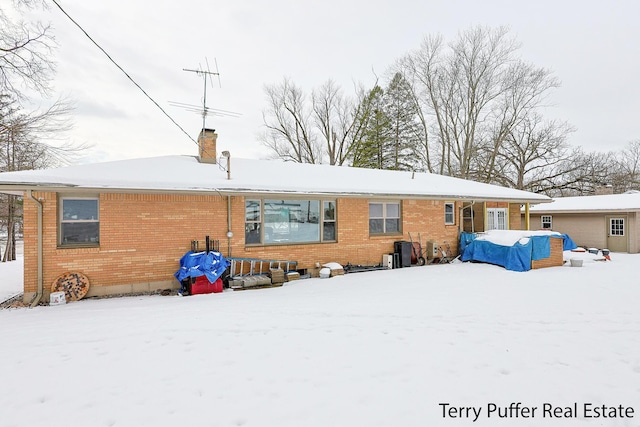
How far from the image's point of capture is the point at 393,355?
3.77 meters

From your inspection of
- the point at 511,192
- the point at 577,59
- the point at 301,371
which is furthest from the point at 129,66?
the point at 577,59

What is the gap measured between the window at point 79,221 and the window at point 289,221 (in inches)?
144

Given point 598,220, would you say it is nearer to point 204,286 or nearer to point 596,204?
point 596,204

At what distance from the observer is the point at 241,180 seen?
346 inches

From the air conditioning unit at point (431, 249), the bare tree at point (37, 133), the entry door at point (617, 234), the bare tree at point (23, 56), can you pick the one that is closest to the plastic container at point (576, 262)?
the air conditioning unit at point (431, 249)

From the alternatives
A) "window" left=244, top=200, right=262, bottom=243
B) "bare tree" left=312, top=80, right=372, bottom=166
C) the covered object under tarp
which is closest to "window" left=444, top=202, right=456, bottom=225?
the covered object under tarp

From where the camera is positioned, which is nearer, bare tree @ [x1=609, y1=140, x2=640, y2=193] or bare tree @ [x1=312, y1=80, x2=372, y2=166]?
bare tree @ [x1=609, y1=140, x2=640, y2=193]

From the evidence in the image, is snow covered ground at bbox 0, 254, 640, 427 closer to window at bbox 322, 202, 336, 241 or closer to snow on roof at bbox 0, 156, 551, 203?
snow on roof at bbox 0, 156, 551, 203

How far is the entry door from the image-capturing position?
1566 cm

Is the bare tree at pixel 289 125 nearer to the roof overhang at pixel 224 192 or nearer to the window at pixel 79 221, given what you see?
the roof overhang at pixel 224 192

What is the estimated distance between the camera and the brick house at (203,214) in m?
6.72

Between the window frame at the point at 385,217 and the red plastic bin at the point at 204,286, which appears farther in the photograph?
the window frame at the point at 385,217

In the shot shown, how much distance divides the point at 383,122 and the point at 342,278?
18.7 m

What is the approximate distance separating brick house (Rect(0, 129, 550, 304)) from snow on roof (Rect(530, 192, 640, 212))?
27.1 ft
